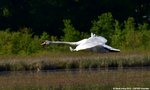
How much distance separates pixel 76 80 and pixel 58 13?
54.6 feet

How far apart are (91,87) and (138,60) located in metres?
5.93

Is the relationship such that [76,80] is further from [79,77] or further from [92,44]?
[92,44]

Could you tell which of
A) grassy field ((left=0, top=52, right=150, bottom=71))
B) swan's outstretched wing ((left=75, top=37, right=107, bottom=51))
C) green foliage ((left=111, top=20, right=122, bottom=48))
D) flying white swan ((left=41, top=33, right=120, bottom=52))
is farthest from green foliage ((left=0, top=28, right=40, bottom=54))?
grassy field ((left=0, top=52, right=150, bottom=71))

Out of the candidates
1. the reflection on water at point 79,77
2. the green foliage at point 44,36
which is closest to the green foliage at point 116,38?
the green foliage at point 44,36

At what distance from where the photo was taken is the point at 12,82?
698 inches

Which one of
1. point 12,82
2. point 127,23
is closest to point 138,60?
point 12,82

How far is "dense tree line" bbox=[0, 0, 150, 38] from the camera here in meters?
33.8

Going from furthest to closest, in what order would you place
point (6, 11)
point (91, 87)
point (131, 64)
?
point (6, 11)
point (131, 64)
point (91, 87)

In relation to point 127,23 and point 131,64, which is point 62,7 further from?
point 131,64

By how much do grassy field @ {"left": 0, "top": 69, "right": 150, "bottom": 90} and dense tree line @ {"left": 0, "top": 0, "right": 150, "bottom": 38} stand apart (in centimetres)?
1311

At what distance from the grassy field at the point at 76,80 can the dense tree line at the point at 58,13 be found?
13105 millimetres

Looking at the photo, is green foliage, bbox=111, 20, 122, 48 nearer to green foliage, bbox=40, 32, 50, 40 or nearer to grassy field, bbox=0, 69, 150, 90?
green foliage, bbox=40, 32, 50, 40

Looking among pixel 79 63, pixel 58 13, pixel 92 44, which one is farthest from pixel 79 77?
pixel 58 13

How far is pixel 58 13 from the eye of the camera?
112 ft
